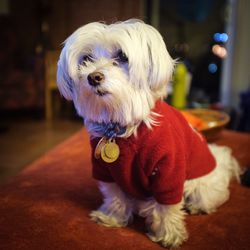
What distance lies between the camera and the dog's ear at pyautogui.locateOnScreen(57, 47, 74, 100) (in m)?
1.21

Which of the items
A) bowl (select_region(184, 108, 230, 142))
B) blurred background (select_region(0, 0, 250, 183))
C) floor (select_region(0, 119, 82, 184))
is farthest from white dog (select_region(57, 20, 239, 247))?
blurred background (select_region(0, 0, 250, 183))

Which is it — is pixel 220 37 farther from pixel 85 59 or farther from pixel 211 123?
pixel 85 59

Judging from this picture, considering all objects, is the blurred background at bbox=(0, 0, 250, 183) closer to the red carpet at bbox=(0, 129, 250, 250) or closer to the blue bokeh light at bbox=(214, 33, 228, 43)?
the blue bokeh light at bbox=(214, 33, 228, 43)

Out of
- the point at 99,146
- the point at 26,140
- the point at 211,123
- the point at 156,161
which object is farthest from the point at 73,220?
the point at 26,140

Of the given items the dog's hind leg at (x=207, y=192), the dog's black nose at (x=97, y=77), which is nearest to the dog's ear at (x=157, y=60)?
the dog's black nose at (x=97, y=77)

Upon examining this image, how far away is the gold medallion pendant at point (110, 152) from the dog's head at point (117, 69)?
9 cm

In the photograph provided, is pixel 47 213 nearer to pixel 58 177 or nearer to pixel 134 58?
pixel 58 177

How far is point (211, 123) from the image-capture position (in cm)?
222

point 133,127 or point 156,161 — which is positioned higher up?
point 133,127

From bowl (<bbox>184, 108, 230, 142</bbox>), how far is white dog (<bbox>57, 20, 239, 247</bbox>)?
687 mm

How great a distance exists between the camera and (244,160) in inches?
85.7

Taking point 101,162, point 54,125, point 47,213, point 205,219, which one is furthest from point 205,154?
point 54,125

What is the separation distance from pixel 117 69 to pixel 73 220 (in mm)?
673

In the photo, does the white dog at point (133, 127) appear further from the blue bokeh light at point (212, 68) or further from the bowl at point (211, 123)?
the blue bokeh light at point (212, 68)
